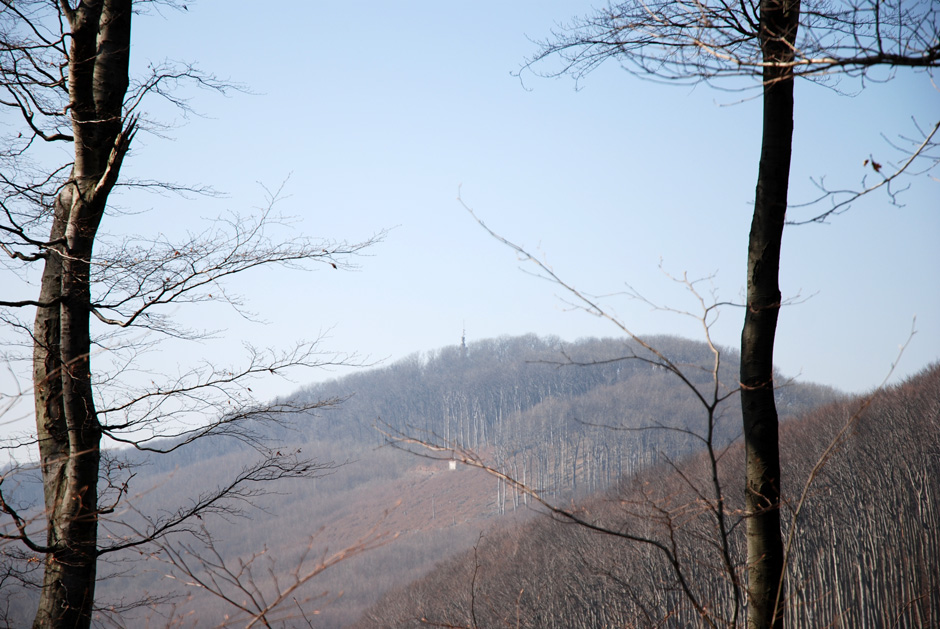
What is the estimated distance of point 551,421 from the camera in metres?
98.8

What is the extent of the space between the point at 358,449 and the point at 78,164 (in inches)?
4260

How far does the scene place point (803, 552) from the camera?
27344mm

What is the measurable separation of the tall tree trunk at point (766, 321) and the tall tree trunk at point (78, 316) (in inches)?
156

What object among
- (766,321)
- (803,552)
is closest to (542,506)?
(803,552)

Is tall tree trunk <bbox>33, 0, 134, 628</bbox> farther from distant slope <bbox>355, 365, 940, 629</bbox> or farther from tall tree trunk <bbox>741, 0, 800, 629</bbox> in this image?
distant slope <bbox>355, 365, 940, 629</bbox>

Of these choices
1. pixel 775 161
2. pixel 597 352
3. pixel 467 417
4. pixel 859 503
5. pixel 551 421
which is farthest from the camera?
pixel 597 352

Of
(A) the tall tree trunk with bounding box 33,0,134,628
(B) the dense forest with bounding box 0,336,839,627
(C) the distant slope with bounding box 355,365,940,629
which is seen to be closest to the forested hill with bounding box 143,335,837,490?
(B) the dense forest with bounding box 0,336,839,627

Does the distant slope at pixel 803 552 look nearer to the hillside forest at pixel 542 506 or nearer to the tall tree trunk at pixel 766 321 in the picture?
the hillside forest at pixel 542 506

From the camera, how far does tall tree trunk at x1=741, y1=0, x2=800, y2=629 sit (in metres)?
3.20

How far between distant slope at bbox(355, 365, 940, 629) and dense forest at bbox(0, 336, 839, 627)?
15698 mm

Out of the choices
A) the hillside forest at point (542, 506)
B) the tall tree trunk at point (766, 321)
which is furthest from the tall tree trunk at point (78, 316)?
the tall tree trunk at point (766, 321)

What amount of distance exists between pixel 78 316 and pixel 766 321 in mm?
4761

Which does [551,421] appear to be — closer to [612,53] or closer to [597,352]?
[597,352]

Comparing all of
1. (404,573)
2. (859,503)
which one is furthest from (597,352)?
(859,503)
